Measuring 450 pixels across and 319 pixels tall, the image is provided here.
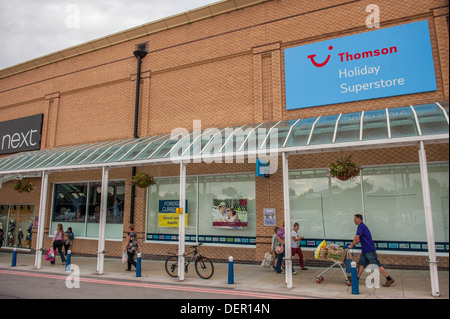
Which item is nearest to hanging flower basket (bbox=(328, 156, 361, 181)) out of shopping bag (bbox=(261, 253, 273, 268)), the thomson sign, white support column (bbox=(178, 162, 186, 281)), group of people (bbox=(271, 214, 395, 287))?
group of people (bbox=(271, 214, 395, 287))

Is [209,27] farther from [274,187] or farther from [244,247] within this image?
[244,247]

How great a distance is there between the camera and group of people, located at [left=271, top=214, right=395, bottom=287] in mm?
9320

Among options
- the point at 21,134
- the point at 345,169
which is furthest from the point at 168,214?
the point at 21,134

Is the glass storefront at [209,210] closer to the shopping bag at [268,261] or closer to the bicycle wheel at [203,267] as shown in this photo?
the shopping bag at [268,261]

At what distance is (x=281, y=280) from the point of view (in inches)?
424

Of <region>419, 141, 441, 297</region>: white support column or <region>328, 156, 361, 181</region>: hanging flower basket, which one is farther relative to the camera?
<region>328, 156, 361, 181</region>: hanging flower basket

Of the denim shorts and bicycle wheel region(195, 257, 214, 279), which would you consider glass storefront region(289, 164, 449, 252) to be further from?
bicycle wheel region(195, 257, 214, 279)

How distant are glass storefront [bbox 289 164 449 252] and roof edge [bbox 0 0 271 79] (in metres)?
8.37

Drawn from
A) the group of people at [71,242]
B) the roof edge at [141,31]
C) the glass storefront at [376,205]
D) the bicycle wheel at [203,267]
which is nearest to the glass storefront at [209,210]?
the group of people at [71,242]

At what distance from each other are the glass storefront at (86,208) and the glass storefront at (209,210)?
6.24 ft

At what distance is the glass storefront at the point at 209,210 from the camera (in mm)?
14445

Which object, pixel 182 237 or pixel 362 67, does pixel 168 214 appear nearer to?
pixel 182 237

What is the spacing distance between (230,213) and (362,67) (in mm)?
7838
